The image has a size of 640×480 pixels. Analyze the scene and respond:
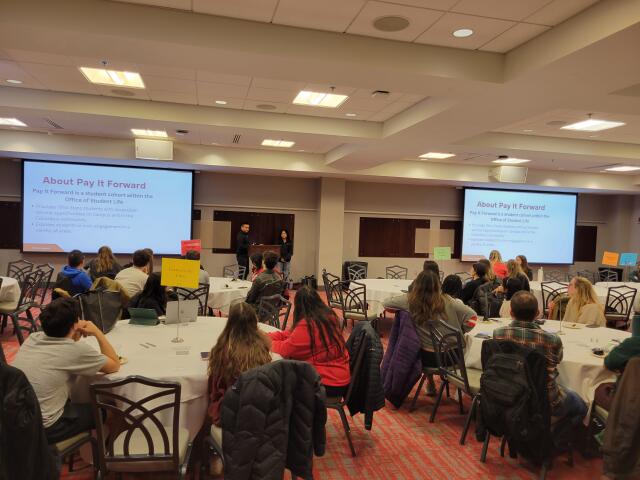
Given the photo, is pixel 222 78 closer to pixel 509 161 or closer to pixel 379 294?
pixel 379 294

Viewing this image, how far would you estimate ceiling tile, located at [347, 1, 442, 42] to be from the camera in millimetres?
3525

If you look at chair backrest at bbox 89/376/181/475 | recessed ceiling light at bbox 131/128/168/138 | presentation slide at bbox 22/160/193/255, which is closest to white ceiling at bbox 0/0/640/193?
recessed ceiling light at bbox 131/128/168/138

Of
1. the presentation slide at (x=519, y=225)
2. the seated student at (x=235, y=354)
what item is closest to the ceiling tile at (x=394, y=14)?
the seated student at (x=235, y=354)

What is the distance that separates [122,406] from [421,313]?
8.26ft

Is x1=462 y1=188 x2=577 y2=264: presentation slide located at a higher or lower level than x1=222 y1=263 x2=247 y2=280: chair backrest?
higher

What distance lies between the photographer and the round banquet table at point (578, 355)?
3.41 m

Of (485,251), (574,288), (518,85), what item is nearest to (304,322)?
(518,85)

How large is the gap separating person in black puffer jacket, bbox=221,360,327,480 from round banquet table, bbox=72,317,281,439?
1.77ft

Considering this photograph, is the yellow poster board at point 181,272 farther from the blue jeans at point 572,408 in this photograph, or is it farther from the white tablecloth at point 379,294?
the white tablecloth at point 379,294

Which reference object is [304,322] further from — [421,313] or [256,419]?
[421,313]

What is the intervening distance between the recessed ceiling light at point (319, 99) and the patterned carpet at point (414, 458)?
3.74m

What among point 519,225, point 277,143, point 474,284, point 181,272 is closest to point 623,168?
point 519,225

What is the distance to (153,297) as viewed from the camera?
14.2ft

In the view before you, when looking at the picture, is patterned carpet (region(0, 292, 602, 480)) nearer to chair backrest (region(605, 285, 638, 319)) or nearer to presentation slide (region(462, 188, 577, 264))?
chair backrest (region(605, 285, 638, 319))
